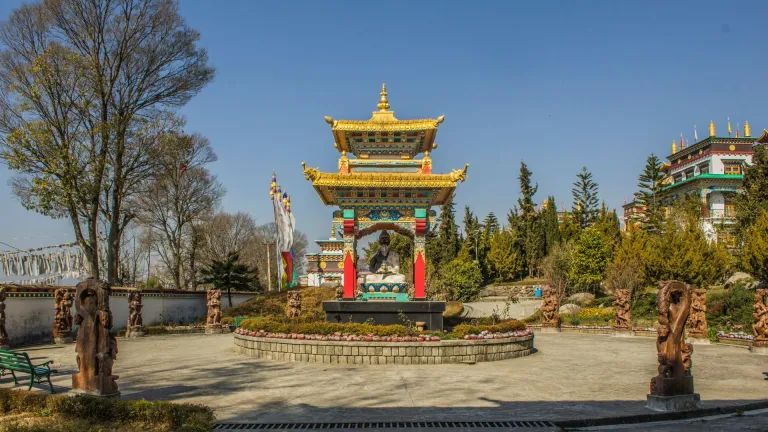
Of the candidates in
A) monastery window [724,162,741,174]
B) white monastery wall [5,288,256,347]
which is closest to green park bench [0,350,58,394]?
white monastery wall [5,288,256,347]

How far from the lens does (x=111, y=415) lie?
7219 millimetres

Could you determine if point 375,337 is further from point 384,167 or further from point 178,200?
point 178,200

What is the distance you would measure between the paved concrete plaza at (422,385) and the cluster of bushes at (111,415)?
815mm

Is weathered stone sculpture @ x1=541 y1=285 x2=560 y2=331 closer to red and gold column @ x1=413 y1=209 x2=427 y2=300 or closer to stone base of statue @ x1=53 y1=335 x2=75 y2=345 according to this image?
red and gold column @ x1=413 y1=209 x2=427 y2=300

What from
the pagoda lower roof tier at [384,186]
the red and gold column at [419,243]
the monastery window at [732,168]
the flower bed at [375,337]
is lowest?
the flower bed at [375,337]

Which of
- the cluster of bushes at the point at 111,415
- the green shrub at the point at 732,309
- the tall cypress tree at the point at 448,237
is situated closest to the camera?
the cluster of bushes at the point at 111,415

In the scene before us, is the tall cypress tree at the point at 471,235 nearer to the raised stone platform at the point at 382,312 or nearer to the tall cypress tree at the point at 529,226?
the tall cypress tree at the point at 529,226

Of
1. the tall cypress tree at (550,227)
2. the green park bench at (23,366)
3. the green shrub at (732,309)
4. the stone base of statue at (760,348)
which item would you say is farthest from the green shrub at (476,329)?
the tall cypress tree at (550,227)

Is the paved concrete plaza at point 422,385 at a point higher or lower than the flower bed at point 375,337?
lower

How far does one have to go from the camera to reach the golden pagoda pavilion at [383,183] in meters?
17.7

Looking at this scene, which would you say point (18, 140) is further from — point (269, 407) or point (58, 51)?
point (269, 407)

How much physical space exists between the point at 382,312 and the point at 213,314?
978cm

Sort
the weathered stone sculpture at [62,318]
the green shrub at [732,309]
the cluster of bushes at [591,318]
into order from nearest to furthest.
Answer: the weathered stone sculpture at [62,318] → the green shrub at [732,309] → the cluster of bushes at [591,318]

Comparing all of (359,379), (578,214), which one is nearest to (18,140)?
(359,379)
